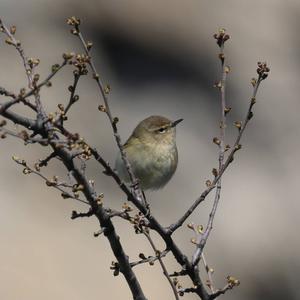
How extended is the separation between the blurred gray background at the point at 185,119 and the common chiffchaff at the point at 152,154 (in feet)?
6.86

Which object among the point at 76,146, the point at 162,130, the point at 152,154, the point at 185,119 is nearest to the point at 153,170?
the point at 152,154

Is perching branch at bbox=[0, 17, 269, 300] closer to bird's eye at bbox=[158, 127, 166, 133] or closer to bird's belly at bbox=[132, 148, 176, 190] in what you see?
bird's belly at bbox=[132, 148, 176, 190]

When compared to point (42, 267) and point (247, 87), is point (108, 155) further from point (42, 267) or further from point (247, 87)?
point (247, 87)

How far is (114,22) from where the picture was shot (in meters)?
9.03

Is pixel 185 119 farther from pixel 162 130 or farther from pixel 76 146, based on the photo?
pixel 76 146

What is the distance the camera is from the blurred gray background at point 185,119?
738 cm

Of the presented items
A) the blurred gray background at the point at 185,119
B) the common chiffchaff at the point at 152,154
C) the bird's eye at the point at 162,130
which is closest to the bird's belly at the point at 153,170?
the common chiffchaff at the point at 152,154

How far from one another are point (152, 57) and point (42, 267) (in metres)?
3.28

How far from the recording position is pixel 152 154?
5.22 m

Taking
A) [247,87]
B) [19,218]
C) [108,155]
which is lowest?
[19,218]

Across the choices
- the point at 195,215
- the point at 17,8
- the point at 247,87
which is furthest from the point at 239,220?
the point at 17,8

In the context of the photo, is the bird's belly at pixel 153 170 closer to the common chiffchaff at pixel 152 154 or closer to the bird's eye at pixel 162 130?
the common chiffchaff at pixel 152 154

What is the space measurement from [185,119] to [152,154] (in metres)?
3.85

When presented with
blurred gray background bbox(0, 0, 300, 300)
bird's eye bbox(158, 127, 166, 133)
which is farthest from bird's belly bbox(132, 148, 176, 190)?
blurred gray background bbox(0, 0, 300, 300)
